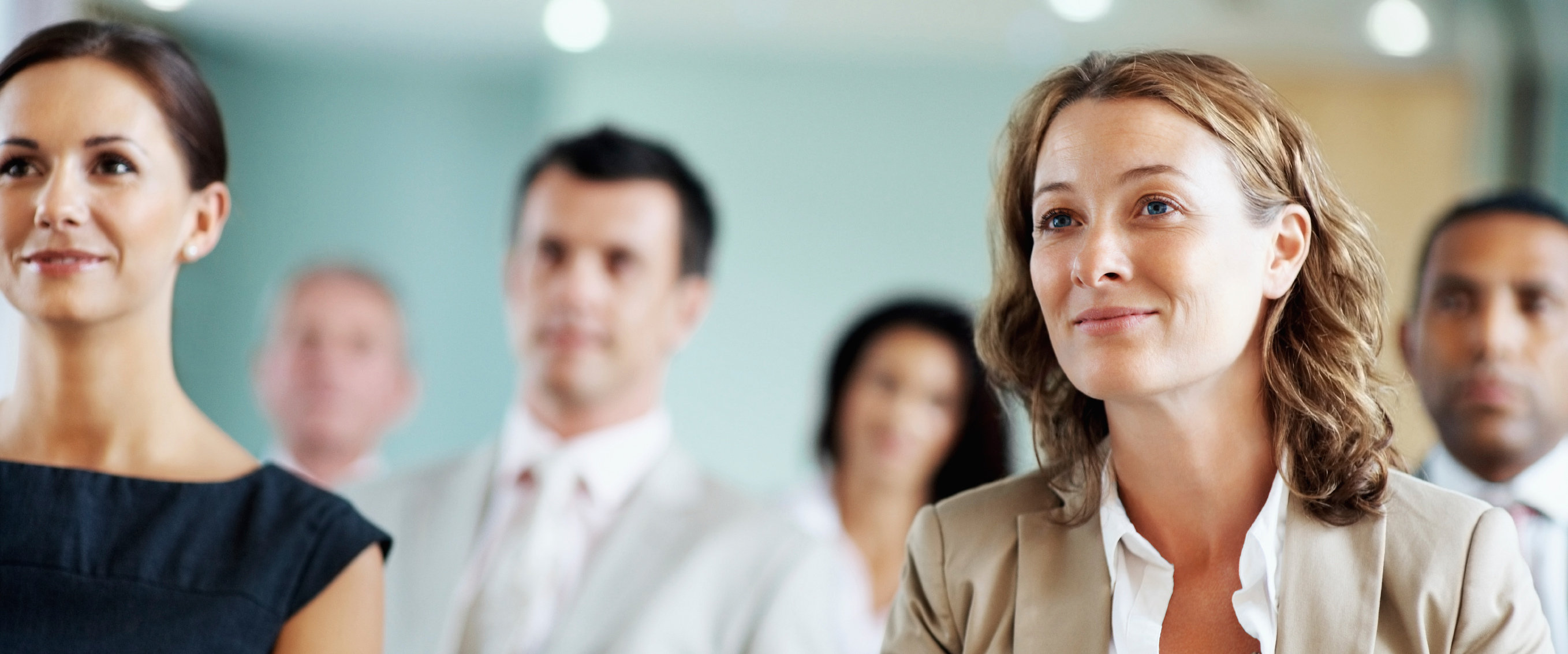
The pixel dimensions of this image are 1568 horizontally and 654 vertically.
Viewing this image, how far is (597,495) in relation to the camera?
2.67 meters

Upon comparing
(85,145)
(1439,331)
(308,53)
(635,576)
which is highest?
(308,53)

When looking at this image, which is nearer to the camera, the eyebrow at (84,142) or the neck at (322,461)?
the eyebrow at (84,142)

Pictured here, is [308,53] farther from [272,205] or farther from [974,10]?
[974,10]

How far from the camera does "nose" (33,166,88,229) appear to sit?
Answer: 1.71 m

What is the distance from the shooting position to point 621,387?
2.85 metres

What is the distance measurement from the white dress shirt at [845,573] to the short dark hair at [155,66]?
187cm

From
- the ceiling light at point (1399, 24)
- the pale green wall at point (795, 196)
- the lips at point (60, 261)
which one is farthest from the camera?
the pale green wall at point (795, 196)

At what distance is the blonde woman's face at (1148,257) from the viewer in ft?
5.39

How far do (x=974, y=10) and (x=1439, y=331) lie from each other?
3820 mm

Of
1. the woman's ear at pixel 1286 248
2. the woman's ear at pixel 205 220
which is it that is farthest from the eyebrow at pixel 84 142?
the woman's ear at pixel 1286 248

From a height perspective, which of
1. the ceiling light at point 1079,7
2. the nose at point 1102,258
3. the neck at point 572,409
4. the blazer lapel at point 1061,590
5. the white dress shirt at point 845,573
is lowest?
the white dress shirt at point 845,573

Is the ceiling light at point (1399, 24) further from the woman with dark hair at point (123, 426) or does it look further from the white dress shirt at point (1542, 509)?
the woman with dark hair at point (123, 426)

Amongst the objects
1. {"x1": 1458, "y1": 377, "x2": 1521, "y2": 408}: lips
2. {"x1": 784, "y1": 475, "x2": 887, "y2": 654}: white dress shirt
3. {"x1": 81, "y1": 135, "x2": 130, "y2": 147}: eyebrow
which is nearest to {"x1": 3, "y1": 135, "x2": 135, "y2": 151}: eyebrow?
{"x1": 81, "y1": 135, "x2": 130, "y2": 147}: eyebrow

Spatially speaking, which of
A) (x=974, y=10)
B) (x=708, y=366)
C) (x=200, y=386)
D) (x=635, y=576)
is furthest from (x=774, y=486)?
(x=635, y=576)
